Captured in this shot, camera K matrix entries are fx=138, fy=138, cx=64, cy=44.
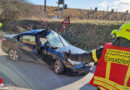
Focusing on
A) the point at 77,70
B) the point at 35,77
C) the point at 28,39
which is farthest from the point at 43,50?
the point at 77,70

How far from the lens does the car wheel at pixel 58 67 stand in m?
4.75

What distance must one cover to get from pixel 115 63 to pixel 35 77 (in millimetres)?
3123

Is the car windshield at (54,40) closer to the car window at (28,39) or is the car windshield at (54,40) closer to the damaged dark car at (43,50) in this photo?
the damaged dark car at (43,50)

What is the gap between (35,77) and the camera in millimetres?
4258

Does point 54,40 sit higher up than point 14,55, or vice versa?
point 54,40

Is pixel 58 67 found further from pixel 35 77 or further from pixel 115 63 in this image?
pixel 115 63

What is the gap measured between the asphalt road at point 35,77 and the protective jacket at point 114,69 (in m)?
2.37

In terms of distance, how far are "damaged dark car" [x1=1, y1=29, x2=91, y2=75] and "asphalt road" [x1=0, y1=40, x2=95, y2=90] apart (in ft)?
0.71

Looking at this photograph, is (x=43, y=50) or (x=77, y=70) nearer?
(x=77, y=70)

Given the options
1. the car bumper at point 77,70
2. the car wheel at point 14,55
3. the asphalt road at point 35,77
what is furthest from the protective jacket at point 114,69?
the car wheel at point 14,55

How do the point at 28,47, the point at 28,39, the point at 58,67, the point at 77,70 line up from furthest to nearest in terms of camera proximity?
the point at 28,39
the point at 28,47
the point at 58,67
the point at 77,70

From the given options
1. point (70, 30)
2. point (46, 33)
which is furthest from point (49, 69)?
point (70, 30)

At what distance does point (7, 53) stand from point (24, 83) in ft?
6.10

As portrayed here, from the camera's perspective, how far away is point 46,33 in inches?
213
